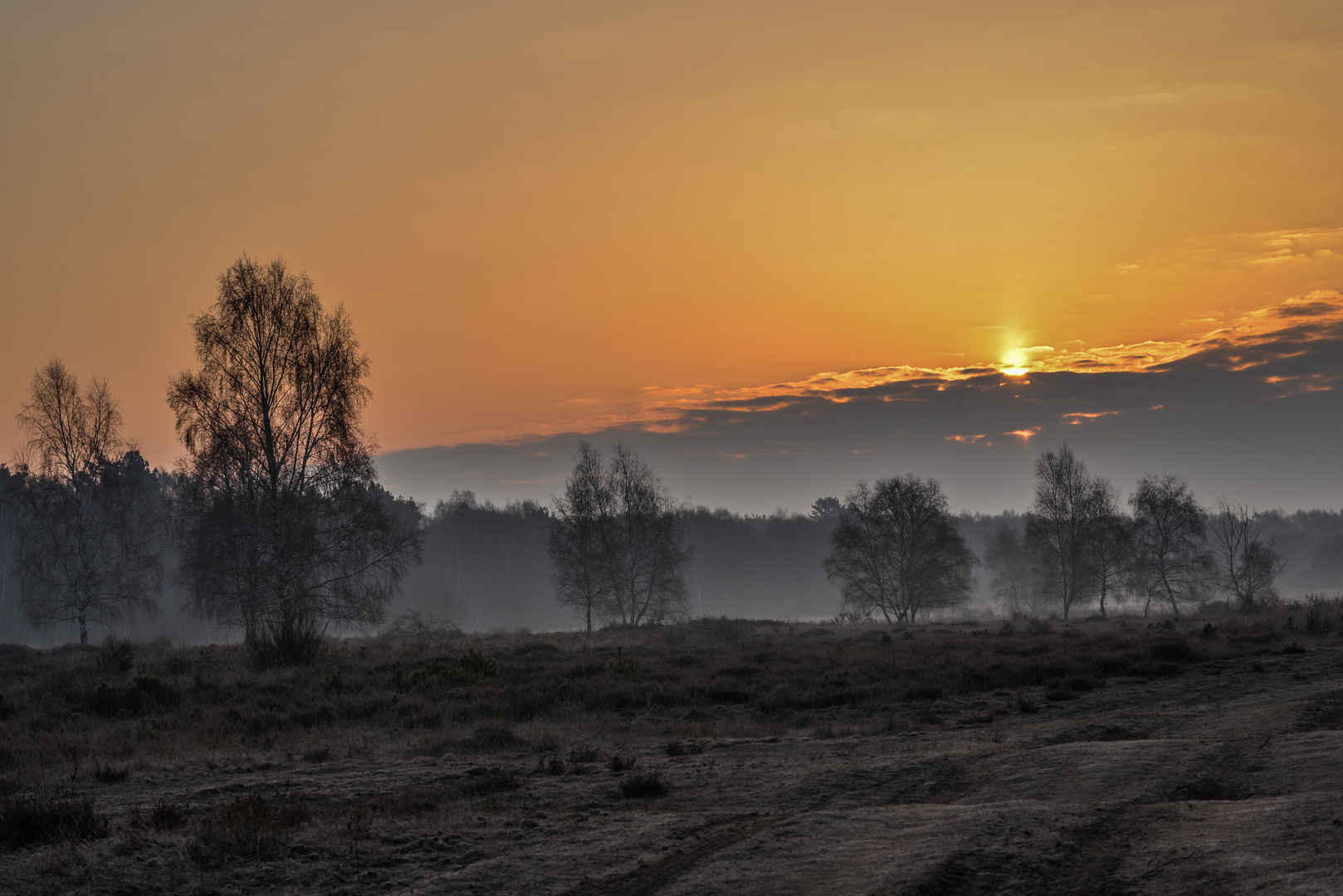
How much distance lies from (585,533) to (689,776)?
146ft

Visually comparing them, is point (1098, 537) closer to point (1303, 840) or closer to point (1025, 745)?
point (1025, 745)

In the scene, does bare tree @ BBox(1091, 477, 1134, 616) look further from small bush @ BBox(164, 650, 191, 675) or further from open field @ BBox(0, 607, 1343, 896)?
small bush @ BBox(164, 650, 191, 675)

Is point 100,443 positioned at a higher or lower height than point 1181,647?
higher

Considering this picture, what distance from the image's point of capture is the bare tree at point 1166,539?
62406 millimetres

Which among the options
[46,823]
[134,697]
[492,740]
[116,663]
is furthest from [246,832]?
[116,663]

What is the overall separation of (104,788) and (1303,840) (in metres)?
12.7

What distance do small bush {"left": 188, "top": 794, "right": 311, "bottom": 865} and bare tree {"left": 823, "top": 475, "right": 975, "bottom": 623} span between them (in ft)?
175

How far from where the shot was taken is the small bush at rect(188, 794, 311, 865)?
7504 mm

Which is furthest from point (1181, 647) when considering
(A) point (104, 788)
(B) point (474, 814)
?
(A) point (104, 788)

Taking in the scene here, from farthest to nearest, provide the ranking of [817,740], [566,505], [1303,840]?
[566,505] → [817,740] → [1303,840]

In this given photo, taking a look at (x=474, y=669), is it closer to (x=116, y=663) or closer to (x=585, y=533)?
(x=116, y=663)

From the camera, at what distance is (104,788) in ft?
35.5

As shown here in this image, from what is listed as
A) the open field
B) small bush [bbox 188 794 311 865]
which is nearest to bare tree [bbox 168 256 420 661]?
the open field

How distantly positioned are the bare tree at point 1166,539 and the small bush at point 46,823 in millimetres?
66898
